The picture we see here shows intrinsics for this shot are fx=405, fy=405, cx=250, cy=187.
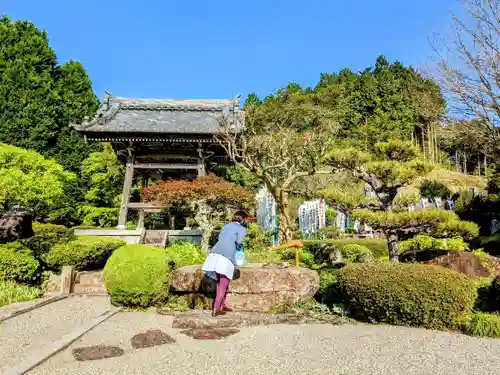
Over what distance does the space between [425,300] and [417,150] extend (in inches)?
137

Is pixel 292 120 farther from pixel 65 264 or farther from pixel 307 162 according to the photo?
pixel 65 264

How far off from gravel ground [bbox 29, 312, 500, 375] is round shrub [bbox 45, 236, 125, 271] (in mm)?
3652

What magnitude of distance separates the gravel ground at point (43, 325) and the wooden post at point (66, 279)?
42cm

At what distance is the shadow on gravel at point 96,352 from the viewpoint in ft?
14.1

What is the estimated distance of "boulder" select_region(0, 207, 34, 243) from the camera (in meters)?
10.2

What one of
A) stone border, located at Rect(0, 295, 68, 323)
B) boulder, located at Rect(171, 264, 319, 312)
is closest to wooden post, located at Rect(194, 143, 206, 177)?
stone border, located at Rect(0, 295, 68, 323)

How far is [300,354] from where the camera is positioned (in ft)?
14.6

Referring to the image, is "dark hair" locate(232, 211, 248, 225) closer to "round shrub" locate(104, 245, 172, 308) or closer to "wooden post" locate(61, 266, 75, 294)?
"round shrub" locate(104, 245, 172, 308)

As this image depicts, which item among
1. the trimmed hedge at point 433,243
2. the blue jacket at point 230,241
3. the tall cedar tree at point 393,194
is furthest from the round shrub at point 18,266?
the trimmed hedge at point 433,243

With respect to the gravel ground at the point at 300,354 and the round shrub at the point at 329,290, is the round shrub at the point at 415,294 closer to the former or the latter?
the gravel ground at the point at 300,354

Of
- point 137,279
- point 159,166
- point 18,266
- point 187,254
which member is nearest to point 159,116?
point 159,166

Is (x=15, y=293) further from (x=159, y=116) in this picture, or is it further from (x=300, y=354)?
(x=159, y=116)

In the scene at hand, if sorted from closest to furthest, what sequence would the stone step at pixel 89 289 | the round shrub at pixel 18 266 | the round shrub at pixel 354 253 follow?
the round shrub at pixel 18 266 < the stone step at pixel 89 289 < the round shrub at pixel 354 253

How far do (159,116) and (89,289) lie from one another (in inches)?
369
